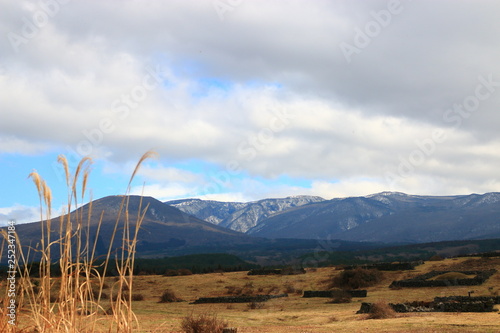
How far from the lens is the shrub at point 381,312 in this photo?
69.5 ft

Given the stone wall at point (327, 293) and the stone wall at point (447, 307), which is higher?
the stone wall at point (447, 307)

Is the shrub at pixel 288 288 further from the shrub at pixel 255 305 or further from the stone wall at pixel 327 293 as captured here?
the shrub at pixel 255 305

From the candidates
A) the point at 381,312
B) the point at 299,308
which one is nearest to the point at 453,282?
the point at 299,308

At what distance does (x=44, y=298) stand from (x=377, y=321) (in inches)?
666

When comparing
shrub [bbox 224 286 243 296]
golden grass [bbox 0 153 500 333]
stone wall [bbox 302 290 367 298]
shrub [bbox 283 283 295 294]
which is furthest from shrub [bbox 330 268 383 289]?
shrub [bbox 224 286 243 296]

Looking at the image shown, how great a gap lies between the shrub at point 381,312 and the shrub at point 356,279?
1866cm

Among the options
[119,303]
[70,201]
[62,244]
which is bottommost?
[119,303]

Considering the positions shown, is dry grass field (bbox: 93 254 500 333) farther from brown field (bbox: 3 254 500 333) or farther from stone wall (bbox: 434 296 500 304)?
stone wall (bbox: 434 296 500 304)

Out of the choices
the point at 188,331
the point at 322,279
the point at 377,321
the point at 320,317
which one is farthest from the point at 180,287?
the point at 188,331

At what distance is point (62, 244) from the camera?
5234 millimetres

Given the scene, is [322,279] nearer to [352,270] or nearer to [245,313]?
[352,270]

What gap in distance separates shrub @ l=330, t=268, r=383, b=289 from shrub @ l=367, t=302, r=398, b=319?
18.7 meters

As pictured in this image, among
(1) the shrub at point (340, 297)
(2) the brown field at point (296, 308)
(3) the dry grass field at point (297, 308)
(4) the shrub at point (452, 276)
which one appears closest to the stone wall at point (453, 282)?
(2) the brown field at point (296, 308)

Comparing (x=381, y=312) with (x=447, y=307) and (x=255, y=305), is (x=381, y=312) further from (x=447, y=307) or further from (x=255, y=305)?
(x=255, y=305)
